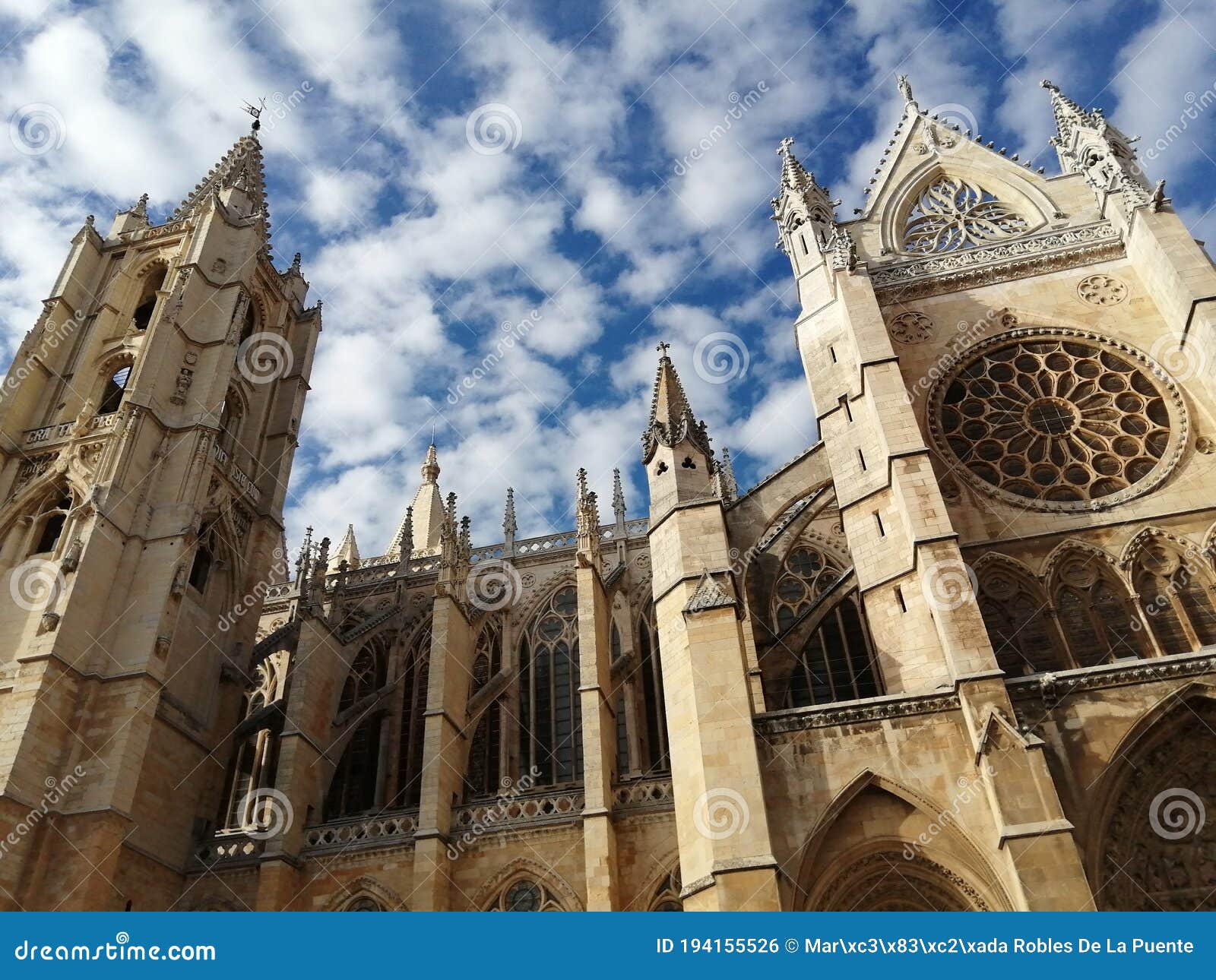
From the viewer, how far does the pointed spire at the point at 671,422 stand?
1507cm

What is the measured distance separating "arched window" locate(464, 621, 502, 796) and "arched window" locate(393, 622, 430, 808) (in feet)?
3.96

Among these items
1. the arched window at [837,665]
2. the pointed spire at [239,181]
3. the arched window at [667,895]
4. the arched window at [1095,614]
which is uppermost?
the pointed spire at [239,181]

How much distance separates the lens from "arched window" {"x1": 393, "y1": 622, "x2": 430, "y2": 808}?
20875mm

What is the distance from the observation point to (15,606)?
742 inches

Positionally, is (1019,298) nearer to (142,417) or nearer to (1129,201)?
(1129,201)

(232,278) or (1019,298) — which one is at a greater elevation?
(232,278)

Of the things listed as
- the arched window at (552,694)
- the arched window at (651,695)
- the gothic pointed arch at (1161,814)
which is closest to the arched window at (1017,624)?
the gothic pointed arch at (1161,814)

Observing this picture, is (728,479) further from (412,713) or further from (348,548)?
(348,548)

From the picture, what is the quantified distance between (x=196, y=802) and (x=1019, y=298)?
19.3 metres

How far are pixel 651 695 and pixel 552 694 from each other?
97.2 inches

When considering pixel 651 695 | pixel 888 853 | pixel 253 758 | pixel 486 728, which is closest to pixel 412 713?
pixel 486 728

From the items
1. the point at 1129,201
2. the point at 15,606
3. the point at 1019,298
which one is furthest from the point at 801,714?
the point at 15,606

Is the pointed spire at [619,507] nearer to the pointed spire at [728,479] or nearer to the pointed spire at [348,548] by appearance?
the pointed spire at [728,479]

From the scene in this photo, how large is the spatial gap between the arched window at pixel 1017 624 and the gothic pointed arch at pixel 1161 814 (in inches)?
78.1
